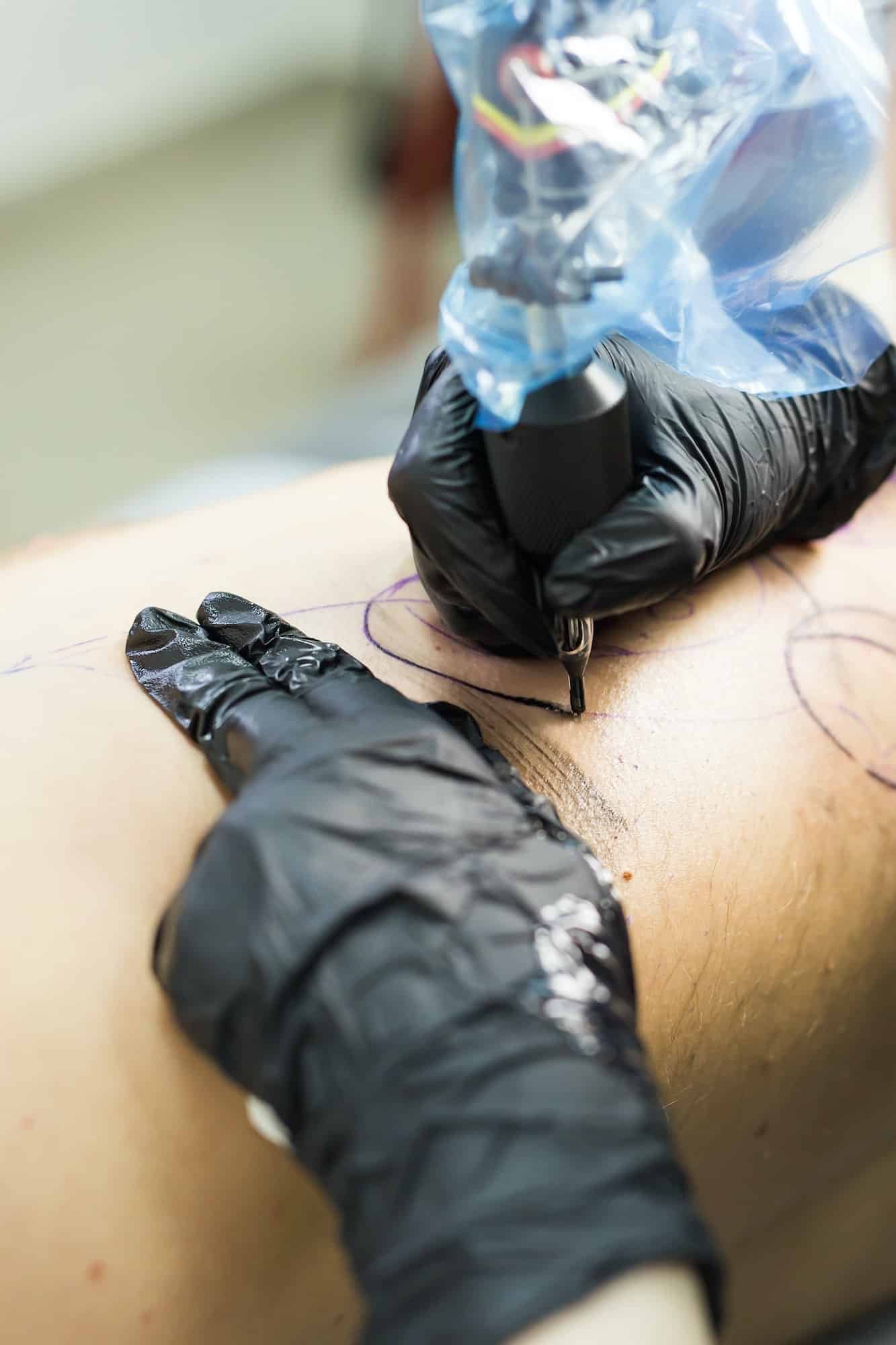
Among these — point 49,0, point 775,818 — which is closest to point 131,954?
point 775,818

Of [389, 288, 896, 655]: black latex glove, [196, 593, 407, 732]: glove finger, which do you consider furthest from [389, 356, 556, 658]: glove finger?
[196, 593, 407, 732]: glove finger

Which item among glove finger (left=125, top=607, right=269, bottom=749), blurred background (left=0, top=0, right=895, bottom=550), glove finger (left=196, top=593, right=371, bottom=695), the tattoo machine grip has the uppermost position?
the tattoo machine grip

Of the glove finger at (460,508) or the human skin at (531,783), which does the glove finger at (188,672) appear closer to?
the human skin at (531,783)

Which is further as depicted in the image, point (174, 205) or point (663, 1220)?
point (174, 205)

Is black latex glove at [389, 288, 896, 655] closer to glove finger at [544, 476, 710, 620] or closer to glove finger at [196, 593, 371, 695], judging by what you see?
glove finger at [544, 476, 710, 620]

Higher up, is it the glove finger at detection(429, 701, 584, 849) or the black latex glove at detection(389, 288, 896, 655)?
the black latex glove at detection(389, 288, 896, 655)

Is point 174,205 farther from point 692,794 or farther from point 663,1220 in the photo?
point 663,1220

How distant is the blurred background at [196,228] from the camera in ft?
9.27

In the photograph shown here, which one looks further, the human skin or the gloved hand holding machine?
the human skin

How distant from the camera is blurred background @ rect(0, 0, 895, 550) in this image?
111 inches

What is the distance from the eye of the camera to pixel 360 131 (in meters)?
3.51

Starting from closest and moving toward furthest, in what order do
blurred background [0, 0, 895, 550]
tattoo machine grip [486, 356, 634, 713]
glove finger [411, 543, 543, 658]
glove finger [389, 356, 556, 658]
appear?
tattoo machine grip [486, 356, 634, 713], glove finger [389, 356, 556, 658], glove finger [411, 543, 543, 658], blurred background [0, 0, 895, 550]

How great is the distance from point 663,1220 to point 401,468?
22.0 inches

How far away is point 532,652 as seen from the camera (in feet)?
3.08
